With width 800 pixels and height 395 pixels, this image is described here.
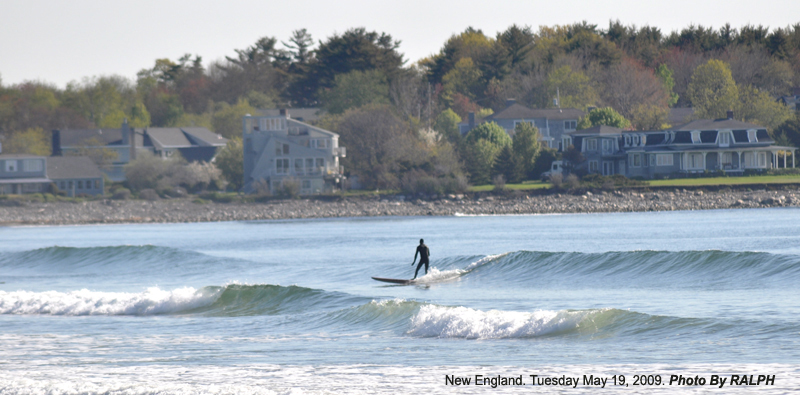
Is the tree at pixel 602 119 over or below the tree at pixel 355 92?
below

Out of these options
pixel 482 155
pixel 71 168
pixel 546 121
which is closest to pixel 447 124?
pixel 546 121

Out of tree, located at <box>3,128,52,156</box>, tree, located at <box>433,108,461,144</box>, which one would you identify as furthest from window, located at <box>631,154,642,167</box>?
tree, located at <box>3,128,52,156</box>

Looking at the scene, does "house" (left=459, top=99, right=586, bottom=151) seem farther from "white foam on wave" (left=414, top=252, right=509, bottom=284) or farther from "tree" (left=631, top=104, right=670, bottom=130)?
"white foam on wave" (left=414, top=252, right=509, bottom=284)

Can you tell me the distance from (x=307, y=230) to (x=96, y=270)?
22.8 metres

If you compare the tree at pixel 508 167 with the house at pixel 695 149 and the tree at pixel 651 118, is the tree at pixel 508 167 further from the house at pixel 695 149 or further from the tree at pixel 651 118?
the tree at pixel 651 118

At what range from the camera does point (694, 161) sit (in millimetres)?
78000

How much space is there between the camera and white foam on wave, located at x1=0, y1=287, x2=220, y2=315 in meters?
22.1

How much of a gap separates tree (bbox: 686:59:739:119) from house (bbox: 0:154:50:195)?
217 feet

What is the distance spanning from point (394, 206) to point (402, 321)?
2195 inches

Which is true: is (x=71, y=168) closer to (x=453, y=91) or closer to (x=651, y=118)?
(x=453, y=91)

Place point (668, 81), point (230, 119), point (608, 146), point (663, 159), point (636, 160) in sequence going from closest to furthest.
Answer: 1. point (663, 159)
2. point (636, 160)
3. point (608, 146)
4. point (668, 81)
5. point (230, 119)

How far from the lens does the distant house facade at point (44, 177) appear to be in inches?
3273

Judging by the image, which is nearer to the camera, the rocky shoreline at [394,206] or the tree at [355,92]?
the rocky shoreline at [394,206]

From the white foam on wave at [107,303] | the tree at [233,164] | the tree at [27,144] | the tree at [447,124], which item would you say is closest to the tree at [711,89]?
the tree at [447,124]
